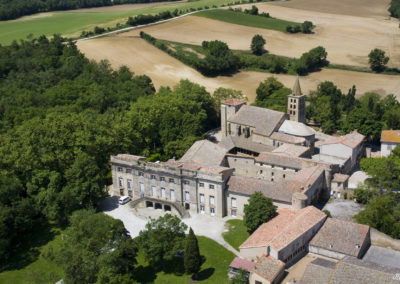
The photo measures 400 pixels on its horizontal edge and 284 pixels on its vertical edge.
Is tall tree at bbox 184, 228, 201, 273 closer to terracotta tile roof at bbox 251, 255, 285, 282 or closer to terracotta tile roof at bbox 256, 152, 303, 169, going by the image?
terracotta tile roof at bbox 251, 255, 285, 282

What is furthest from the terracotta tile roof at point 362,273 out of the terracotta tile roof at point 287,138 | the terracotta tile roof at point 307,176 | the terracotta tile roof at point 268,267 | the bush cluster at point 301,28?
the bush cluster at point 301,28

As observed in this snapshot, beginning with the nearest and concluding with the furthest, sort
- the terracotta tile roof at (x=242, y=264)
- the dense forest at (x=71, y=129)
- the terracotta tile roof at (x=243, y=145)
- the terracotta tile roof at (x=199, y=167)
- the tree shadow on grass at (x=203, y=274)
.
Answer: the terracotta tile roof at (x=242, y=264) → the tree shadow on grass at (x=203, y=274) → the terracotta tile roof at (x=199, y=167) → the dense forest at (x=71, y=129) → the terracotta tile roof at (x=243, y=145)

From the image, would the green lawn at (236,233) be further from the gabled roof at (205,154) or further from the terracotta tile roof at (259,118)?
the terracotta tile roof at (259,118)

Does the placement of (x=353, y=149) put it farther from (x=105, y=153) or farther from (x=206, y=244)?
(x=105, y=153)

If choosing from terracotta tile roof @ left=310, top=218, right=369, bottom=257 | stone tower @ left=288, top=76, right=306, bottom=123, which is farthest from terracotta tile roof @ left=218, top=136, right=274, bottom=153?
terracotta tile roof @ left=310, top=218, right=369, bottom=257

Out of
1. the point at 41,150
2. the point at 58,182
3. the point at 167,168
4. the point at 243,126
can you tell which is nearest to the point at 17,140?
the point at 41,150

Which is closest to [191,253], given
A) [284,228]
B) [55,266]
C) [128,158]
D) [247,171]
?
[284,228]
